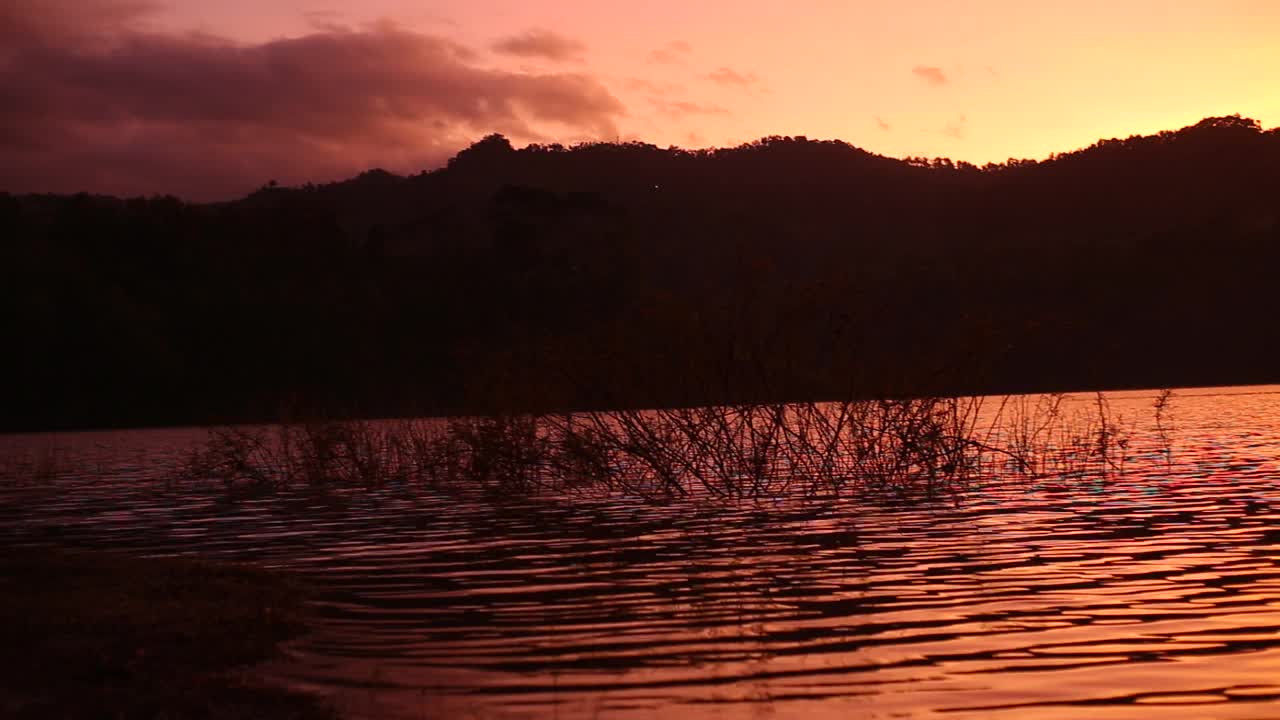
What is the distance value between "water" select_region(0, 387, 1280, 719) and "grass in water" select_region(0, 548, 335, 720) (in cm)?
45

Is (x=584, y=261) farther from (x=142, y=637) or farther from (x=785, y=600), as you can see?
(x=142, y=637)

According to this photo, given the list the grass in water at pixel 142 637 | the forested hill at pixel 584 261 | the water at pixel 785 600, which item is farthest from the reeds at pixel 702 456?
the forested hill at pixel 584 261

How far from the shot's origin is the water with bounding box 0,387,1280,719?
7.09 metres

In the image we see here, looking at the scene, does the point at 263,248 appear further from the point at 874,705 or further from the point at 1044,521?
the point at 874,705

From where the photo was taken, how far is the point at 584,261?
3359 inches

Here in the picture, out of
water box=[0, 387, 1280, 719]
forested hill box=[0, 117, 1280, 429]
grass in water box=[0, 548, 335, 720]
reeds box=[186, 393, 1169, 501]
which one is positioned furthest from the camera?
forested hill box=[0, 117, 1280, 429]

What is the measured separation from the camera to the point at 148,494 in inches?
924

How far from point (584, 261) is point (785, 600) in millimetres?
75910

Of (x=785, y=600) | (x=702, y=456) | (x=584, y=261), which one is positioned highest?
(x=584, y=261)

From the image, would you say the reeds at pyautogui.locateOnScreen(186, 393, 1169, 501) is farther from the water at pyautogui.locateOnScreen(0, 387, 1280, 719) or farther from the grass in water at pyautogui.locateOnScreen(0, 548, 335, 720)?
the grass in water at pyautogui.locateOnScreen(0, 548, 335, 720)

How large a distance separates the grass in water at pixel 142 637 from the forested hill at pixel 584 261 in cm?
4437

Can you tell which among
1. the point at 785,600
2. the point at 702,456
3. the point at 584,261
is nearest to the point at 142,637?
the point at 785,600

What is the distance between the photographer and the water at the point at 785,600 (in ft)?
23.3

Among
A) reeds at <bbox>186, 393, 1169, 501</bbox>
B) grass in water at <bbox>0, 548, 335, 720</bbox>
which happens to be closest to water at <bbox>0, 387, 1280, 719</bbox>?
grass in water at <bbox>0, 548, 335, 720</bbox>
